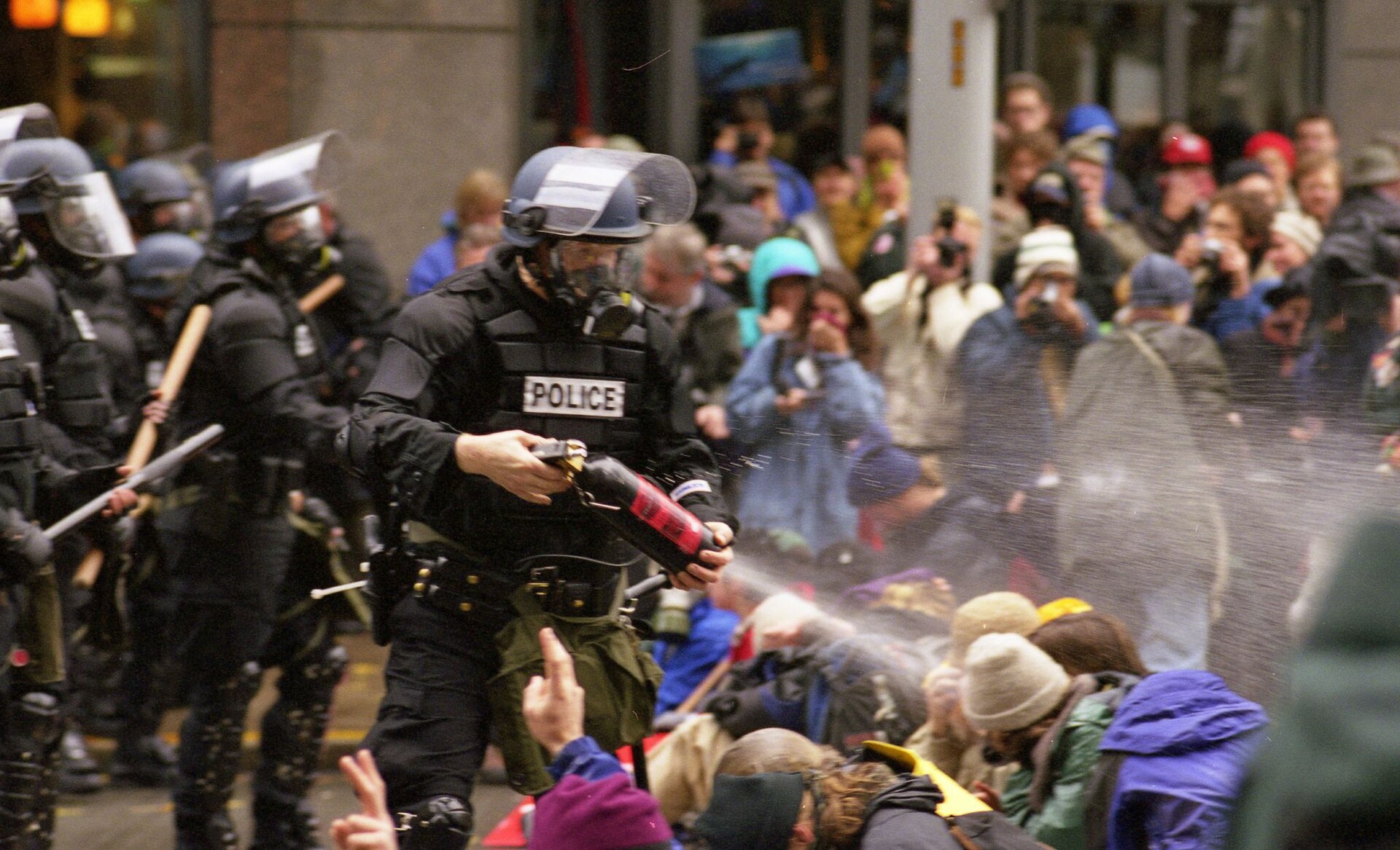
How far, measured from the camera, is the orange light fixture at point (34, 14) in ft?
37.7

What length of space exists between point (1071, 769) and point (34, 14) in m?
8.82

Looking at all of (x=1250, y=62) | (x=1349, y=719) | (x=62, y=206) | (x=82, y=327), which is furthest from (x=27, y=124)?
(x=1250, y=62)

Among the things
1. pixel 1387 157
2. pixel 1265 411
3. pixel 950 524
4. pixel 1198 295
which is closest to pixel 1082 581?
pixel 950 524

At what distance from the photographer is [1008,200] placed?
9234 millimetres

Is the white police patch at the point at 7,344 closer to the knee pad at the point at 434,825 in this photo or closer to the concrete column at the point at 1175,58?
the knee pad at the point at 434,825

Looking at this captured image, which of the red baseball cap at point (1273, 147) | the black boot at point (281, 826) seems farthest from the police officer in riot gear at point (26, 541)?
the red baseball cap at point (1273, 147)

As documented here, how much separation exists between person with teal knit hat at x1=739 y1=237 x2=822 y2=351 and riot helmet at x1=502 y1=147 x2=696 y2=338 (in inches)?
128

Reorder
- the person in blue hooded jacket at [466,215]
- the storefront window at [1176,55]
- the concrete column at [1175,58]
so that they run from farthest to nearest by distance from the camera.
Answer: the concrete column at [1175,58] < the storefront window at [1176,55] < the person in blue hooded jacket at [466,215]

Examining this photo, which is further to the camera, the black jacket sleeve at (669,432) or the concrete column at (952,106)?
the concrete column at (952,106)

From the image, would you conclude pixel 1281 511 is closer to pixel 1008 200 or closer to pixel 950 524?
pixel 950 524

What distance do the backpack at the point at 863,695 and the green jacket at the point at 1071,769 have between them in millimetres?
877

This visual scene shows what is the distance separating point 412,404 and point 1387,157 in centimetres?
544

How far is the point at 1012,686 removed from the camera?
4.64 meters

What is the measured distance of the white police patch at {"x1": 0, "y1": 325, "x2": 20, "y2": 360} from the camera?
16.7 ft
